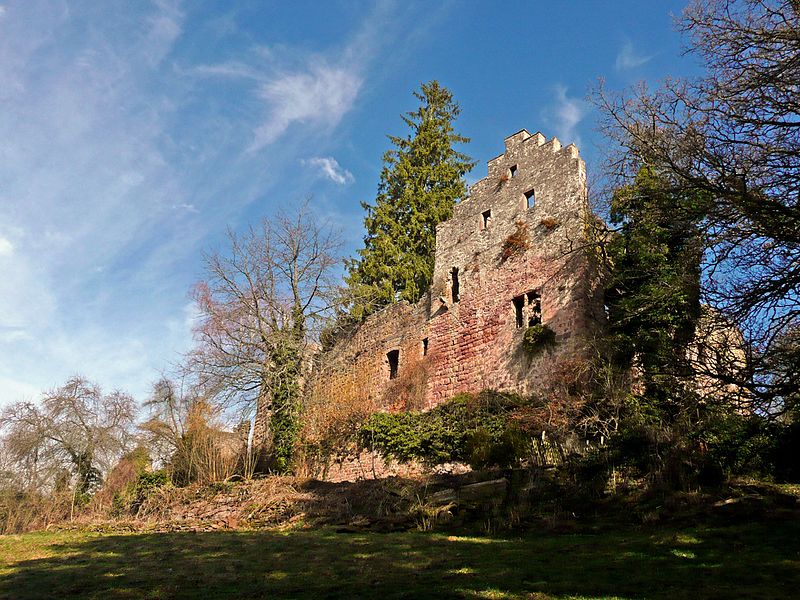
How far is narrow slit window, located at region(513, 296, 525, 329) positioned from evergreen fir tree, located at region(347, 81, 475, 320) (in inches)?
291

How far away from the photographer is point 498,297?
1823 cm

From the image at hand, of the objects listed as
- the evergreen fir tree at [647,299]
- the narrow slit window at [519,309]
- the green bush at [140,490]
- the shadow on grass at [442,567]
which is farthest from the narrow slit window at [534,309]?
the green bush at [140,490]

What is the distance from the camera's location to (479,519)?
10.3 m

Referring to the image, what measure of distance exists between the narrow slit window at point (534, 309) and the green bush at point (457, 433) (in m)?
2.28

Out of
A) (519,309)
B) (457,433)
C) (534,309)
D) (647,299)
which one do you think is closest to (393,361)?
(519,309)

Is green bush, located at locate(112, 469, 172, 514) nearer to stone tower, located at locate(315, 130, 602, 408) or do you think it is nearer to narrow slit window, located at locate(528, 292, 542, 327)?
stone tower, located at locate(315, 130, 602, 408)

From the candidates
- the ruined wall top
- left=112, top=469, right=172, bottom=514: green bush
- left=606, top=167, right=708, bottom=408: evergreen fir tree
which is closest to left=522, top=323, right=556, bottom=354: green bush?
left=606, top=167, right=708, bottom=408: evergreen fir tree

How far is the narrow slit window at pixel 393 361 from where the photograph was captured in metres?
21.1

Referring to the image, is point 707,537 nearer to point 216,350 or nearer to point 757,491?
point 757,491

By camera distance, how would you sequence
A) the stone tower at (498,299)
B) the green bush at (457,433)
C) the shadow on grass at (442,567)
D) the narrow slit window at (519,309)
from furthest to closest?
the narrow slit window at (519,309), the stone tower at (498,299), the green bush at (457,433), the shadow on grass at (442,567)

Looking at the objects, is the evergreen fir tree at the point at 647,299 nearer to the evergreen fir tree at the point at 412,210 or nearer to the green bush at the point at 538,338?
the green bush at the point at 538,338

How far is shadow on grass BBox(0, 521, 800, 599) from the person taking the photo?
5.80 m

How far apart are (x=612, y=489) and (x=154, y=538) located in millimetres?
7950

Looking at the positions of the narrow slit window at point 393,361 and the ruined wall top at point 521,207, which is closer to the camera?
the ruined wall top at point 521,207
